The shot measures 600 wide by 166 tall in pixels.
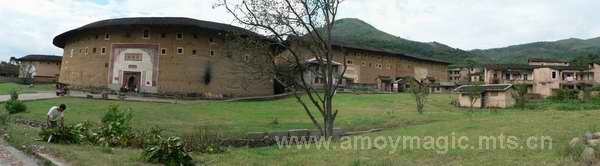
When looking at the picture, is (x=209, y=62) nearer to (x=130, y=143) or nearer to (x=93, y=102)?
(x=93, y=102)

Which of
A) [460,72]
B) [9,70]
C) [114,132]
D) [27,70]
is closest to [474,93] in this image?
[114,132]

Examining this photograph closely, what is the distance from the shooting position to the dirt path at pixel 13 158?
30.6 feet

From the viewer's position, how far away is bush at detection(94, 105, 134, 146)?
13.1 meters

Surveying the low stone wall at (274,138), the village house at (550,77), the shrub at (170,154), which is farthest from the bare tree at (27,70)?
the shrub at (170,154)

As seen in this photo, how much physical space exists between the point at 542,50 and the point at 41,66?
107507 mm

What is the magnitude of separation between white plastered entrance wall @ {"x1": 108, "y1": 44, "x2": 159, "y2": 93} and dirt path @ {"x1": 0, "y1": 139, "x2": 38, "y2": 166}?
101ft

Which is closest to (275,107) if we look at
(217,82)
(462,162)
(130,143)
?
(217,82)

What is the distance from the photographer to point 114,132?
44.6 feet

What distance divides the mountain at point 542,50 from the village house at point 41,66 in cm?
8748

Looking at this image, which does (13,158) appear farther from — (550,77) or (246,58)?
(550,77)

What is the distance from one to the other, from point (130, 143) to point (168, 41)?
30.1 m

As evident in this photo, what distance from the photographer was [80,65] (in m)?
46.1

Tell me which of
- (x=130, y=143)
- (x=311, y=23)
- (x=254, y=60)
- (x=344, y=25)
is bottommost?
(x=130, y=143)

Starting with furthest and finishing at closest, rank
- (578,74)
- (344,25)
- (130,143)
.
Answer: (344,25)
(578,74)
(130,143)
